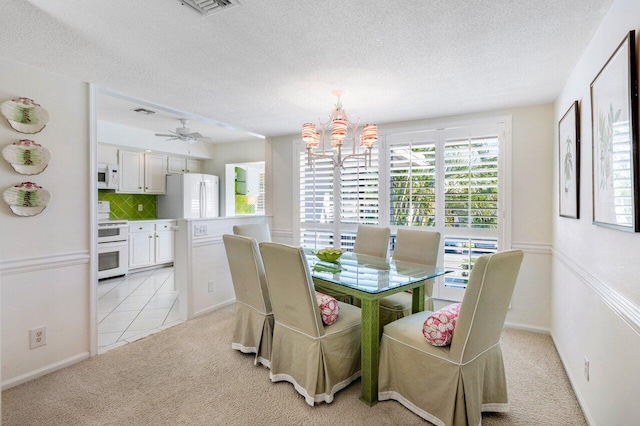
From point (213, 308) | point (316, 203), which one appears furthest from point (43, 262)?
point (316, 203)

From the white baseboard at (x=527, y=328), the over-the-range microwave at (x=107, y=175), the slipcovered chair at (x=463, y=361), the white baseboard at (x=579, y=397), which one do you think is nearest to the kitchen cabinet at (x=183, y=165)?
the over-the-range microwave at (x=107, y=175)

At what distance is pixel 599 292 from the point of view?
5.76 ft

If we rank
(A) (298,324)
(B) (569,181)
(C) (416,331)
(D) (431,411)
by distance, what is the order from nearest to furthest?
(D) (431,411), (C) (416,331), (A) (298,324), (B) (569,181)

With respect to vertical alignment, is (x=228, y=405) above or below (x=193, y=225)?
below

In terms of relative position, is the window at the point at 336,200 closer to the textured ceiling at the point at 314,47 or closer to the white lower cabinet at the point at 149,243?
the textured ceiling at the point at 314,47

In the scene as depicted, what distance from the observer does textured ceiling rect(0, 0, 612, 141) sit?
173 cm

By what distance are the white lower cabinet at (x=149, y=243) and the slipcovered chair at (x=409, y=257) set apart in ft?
15.2

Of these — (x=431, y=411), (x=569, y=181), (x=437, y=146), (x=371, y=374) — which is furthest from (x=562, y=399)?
(x=437, y=146)

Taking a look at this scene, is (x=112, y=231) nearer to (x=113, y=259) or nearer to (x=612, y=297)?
(x=113, y=259)

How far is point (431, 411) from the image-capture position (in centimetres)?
188

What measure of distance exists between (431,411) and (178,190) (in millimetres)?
5602

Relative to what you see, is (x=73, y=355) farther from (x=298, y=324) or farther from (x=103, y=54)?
(x=103, y=54)

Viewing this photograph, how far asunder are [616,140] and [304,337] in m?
2.00

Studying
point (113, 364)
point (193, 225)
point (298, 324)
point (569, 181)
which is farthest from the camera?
point (193, 225)
